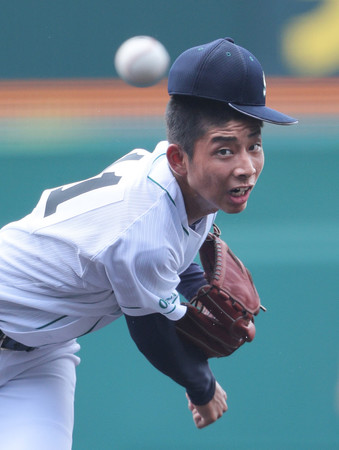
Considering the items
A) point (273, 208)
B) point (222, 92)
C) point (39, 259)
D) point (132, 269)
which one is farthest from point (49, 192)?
point (273, 208)

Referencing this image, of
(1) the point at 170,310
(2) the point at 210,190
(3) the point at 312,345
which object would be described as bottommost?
(3) the point at 312,345

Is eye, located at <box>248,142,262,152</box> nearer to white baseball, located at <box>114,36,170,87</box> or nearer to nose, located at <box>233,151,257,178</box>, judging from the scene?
nose, located at <box>233,151,257,178</box>

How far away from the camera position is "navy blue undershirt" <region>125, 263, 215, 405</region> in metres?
1.42

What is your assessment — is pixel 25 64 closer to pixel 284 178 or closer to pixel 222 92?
pixel 284 178

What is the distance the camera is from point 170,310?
1.38 m

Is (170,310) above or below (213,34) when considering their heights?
below

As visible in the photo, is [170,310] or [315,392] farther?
[315,392]

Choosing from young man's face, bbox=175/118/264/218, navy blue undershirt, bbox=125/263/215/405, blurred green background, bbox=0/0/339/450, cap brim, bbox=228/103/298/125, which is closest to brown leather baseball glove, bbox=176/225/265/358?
navy blue undershirt, bbox=125/263/215/405

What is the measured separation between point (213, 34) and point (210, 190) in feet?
3.22

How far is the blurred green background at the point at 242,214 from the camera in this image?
7.04ft

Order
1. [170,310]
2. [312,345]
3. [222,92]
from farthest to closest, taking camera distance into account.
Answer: [312,345]
[170,310]
[222,92]

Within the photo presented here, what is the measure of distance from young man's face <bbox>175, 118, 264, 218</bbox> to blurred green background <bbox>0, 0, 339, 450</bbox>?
0.94 m

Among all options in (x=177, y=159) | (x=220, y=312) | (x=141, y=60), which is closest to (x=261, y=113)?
(x=177, y=159)

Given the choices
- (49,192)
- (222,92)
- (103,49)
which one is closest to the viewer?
(222,92)
